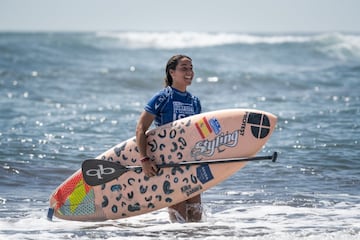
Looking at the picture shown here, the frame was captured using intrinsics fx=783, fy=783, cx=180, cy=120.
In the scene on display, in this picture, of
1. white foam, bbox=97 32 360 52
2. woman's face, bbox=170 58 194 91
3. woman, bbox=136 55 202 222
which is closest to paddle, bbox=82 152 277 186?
woman, bbox=136 55 202 222

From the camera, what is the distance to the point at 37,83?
1898 cm

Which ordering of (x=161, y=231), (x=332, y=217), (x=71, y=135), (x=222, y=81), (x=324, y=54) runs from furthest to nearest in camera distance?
1. (x=324, y=54)
2. (x=222, y=81)
3. (x=71, y=135)
4. (x=332, y=217)
5. (x=161, y=231)

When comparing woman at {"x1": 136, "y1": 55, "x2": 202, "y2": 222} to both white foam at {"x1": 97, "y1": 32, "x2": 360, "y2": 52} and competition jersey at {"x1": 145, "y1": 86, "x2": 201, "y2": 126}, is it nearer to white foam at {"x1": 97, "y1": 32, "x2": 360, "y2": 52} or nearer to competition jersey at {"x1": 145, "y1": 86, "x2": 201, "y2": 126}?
competition jersey at {"x1": 145, "y1": 86, "x2": 201, "y2": 126}

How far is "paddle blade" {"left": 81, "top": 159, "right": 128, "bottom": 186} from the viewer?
20.5ft

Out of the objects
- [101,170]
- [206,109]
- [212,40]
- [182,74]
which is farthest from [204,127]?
[212,40]

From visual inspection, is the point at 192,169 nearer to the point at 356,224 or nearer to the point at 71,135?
the point at 356,224

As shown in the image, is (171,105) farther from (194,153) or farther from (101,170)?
(101,170)

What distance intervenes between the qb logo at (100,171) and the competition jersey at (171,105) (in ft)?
1.74

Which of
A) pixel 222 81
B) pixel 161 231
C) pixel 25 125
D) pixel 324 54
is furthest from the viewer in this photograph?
pixel 324 54

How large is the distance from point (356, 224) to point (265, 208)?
38.2 inches

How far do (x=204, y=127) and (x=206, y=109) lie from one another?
338 inches

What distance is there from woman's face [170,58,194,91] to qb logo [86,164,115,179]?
87 centimetres

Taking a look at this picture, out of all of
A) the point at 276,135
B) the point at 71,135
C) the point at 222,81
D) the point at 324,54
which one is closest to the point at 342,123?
the point at 276,135

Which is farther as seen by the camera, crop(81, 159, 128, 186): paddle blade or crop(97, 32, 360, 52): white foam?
crop(97, 32, 360, 52): white foam
